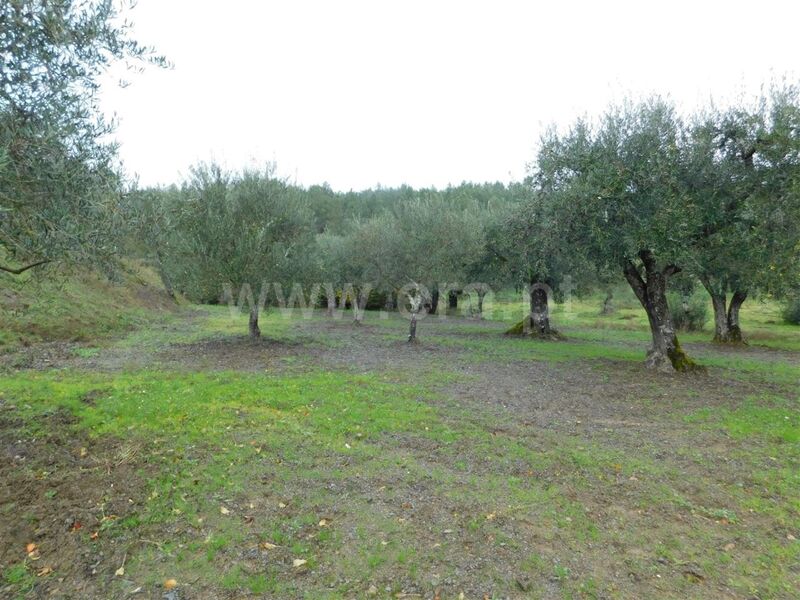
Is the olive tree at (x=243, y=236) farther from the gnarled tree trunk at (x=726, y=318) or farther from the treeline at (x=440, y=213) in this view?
the gnarled tree trunk at (x=726, y=318)

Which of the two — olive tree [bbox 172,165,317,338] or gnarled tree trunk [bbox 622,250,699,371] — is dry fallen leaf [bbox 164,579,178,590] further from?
gnarled tree trunk [bbox 622,250,699,371]

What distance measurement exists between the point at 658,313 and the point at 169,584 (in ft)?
53.3

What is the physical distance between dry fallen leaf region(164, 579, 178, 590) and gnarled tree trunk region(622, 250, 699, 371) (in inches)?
595

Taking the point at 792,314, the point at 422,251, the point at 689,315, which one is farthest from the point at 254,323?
the point at 792,314

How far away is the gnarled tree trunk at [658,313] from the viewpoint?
16.0m

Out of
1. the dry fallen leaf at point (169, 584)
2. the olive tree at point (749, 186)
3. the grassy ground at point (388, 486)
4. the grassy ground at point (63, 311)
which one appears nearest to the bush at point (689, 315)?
the grassy ground at point (388, 486)

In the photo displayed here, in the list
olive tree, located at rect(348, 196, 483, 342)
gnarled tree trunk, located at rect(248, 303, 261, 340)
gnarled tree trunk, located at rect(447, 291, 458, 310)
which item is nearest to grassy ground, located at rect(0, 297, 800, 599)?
gnarled tree trunk, located at rect(248, 303, 261, 340)

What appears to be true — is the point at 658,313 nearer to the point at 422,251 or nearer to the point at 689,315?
the point at 422,251

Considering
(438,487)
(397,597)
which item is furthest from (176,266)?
(397,597)

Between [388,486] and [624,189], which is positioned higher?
[624,189]

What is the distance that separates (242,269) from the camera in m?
18.5

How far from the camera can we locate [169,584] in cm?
498

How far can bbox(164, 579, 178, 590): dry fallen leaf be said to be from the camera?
4934mm

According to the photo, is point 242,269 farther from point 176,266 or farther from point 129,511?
point 129,511
